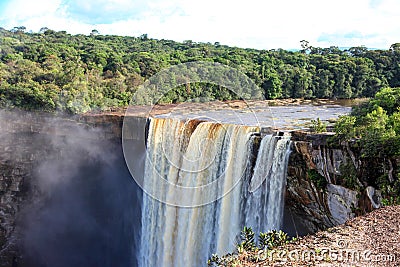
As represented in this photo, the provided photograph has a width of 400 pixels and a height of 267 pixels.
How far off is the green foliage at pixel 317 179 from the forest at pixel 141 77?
10466 mm

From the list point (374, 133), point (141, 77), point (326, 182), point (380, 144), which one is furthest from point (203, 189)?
point (141, 77)

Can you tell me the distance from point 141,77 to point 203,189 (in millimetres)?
15563

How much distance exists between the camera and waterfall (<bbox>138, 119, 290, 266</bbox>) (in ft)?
39.5

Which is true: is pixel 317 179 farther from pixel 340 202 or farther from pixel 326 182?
pixel 340 202

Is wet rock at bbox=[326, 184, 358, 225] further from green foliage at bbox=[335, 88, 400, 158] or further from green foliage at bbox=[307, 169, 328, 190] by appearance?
green foliage at bbox=[335, 88, 400, 158]

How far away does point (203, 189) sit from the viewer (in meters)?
13.6

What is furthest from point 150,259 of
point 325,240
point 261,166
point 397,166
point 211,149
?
point 325,240

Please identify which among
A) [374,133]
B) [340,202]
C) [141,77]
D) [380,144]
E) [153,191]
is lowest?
[153,191]

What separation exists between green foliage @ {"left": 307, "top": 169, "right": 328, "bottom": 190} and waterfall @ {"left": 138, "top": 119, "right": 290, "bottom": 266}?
76cm

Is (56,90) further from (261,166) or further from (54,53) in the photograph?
(261,166)

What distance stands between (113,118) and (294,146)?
375 inches

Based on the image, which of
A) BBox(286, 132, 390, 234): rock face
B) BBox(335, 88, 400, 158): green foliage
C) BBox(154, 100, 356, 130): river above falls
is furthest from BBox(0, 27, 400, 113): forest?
BBox(335, 88, 400, 158): green foliage

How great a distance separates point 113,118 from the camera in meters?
18.3

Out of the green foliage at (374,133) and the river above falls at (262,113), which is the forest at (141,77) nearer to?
the river above falls at (262,113)
